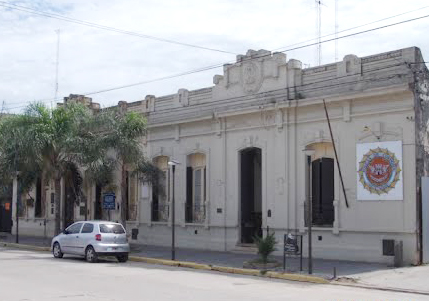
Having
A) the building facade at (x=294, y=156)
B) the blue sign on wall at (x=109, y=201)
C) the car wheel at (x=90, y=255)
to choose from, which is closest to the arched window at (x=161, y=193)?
the building facade at (x=294, y=156)

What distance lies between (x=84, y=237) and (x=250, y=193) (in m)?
7.80

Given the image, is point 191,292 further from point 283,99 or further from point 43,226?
point 43,226

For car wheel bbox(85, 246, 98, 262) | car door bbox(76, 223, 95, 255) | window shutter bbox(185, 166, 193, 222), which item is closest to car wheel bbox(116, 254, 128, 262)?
car wheel bbox(85, 246, 98, 262)

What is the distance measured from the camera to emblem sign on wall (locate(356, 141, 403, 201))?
805 inches

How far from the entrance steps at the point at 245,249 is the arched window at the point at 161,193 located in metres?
4.97

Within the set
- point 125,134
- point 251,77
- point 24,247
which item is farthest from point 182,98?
point 24,247

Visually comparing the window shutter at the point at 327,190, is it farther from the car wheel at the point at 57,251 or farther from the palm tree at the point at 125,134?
the car wheel at the point at 57,251

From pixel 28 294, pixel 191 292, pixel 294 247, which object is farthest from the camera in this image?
pixel 294 247

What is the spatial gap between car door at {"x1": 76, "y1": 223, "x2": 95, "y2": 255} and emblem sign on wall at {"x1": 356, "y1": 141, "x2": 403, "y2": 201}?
9.97 meters

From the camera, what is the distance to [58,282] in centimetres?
1559

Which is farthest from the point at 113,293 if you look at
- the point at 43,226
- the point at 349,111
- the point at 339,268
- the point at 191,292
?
the point at 43,226

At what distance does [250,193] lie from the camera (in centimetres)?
2667

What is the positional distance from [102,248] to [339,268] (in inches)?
337

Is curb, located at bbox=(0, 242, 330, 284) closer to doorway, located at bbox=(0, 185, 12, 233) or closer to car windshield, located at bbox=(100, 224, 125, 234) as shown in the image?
car windshield, located at bbox=(100, 224, 125, 234)
